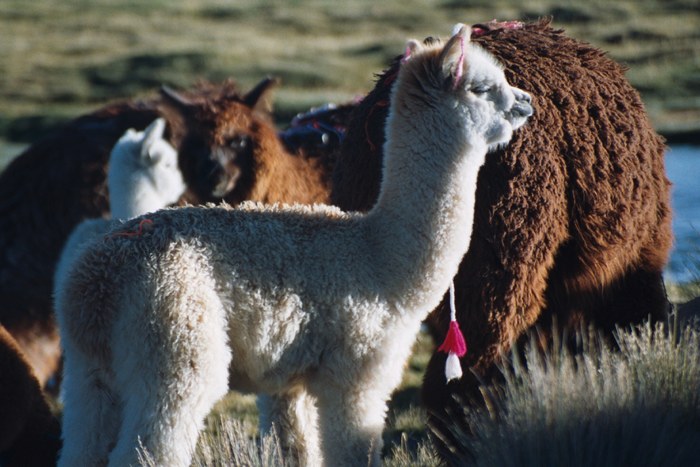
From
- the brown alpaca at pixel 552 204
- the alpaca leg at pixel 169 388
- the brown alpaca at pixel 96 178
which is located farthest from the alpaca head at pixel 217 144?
the alpaca leg at pixel 169 388

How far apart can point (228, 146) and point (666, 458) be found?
426 centimetres

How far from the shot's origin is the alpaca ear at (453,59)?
14.7 feet

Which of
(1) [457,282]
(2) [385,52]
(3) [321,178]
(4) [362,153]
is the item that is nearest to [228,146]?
(3) [321,178]

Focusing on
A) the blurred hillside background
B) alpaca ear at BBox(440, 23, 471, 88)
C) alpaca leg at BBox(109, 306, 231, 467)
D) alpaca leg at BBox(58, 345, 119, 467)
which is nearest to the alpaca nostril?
alpaca ear at BBox(440, 23, 471, 88)

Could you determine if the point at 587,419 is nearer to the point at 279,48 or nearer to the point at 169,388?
the point at 169,388

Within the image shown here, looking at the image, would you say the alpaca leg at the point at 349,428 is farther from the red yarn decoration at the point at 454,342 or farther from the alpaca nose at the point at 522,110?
the alpaca nose at the point at 522,110

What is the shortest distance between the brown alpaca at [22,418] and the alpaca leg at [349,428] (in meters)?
1.98

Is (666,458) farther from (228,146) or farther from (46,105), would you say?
(46,105)

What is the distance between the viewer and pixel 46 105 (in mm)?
27234

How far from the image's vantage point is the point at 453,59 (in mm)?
4508

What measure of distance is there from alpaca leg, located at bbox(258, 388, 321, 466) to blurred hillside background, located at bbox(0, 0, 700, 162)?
632 inches

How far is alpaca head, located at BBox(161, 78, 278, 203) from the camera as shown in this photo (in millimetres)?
7668

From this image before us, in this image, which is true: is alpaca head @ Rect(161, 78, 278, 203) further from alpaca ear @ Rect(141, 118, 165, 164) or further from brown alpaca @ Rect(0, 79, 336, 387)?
alpaca ear @ Rect(141, 118, 165, 164)

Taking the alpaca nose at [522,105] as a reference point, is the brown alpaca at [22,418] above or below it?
below
